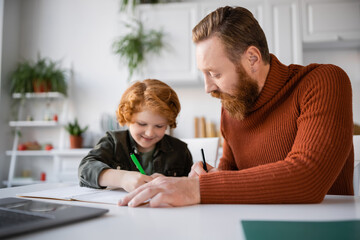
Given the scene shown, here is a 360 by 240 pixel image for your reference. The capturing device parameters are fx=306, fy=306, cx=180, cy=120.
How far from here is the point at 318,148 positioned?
70 centimetres

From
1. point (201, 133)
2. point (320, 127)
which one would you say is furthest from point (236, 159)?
point (201, 133)

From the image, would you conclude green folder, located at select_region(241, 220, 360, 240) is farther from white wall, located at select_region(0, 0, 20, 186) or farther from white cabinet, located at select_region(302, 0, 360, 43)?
white wall, located at select_region(0, 0, 20, 186)

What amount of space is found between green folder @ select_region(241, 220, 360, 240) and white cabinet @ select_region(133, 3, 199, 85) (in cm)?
260

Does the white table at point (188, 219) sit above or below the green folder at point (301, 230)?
below

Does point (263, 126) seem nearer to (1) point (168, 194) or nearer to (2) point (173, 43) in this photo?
(1) point (168, 194)

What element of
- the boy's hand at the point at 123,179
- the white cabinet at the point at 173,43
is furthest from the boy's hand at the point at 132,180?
the white cabinet at the point at 173,43

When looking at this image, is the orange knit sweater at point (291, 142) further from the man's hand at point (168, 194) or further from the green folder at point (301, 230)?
the green folder at point (301, 230)

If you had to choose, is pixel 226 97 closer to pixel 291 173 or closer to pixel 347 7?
pixel 291 173

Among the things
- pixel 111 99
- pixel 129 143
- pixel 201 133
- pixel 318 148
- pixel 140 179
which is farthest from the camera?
pixel 111 99

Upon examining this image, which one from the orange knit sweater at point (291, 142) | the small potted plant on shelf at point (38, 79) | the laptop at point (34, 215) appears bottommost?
the laptop at point (34, 215)

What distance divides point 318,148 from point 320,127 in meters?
0.07

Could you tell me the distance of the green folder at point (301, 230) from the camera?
1.27ft

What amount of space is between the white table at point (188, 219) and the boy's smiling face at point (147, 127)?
61 centimetres

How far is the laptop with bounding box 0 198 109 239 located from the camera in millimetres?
414
